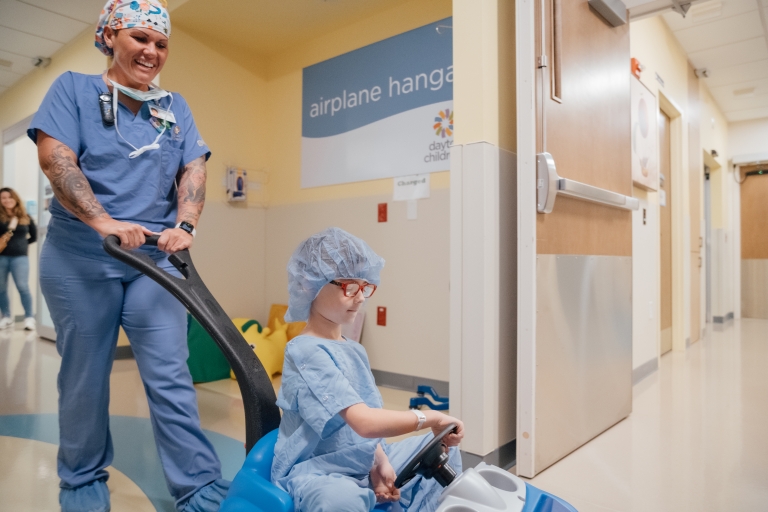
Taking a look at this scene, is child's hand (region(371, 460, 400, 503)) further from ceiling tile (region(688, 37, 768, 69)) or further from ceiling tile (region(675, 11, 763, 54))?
ceiling tile (region(688, 37, 768, 69))

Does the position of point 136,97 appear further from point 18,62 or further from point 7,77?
point 7,77

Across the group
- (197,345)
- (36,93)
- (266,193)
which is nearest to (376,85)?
(266,193)

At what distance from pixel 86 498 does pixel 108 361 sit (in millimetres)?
389

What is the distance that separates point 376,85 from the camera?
11.6 ft

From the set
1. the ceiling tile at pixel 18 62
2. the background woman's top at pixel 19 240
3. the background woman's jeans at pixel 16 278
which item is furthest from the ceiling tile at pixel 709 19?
the background woman's jeans at pixel 16 278

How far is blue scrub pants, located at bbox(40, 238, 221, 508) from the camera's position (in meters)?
1.46

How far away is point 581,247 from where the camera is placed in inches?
84.2

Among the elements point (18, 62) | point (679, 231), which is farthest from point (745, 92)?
point (18, 62)

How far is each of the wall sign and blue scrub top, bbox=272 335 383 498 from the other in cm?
228

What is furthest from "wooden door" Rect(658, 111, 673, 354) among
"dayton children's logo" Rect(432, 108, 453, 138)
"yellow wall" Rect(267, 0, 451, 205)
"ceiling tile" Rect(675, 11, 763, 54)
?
"yellow wall" Rect(267, 0, 451, 205)

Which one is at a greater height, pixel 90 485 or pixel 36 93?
pixel 36 93

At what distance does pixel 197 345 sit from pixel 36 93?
3815 mm

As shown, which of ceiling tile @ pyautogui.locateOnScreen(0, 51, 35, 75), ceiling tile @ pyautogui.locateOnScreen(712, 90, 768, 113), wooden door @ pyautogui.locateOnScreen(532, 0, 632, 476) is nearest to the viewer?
wooden door @ pyautogui.locateOnScreen(532, 0, 632, 476)

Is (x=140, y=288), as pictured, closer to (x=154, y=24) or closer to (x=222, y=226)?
(x=154, y=24)
